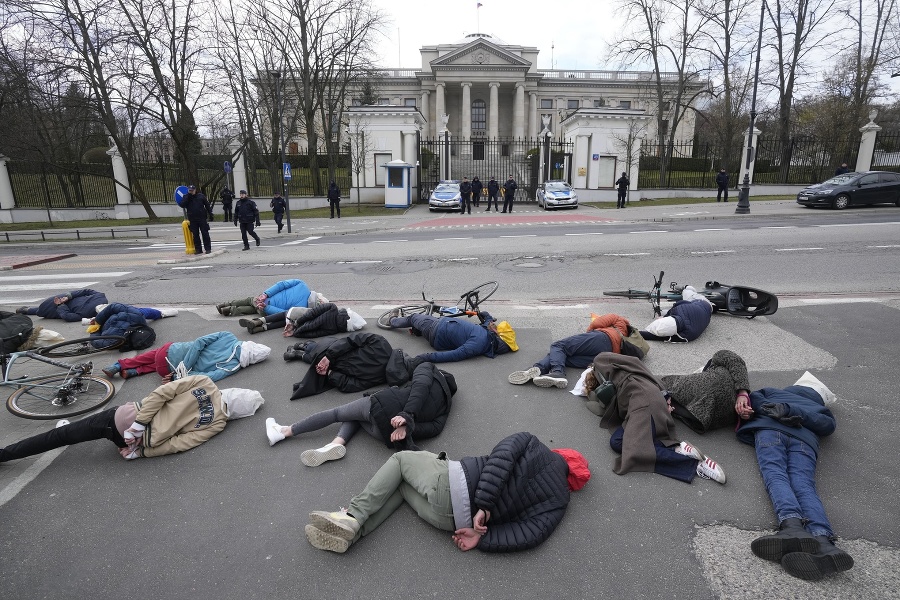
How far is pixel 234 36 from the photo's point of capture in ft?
102

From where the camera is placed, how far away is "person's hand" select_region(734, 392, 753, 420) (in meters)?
3.97

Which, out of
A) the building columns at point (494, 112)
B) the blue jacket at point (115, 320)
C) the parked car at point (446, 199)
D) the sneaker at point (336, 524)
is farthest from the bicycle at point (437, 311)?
the building columns at point (494, 112)

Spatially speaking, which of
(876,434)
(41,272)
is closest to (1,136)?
(41,272)

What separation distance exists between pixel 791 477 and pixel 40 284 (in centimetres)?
1366

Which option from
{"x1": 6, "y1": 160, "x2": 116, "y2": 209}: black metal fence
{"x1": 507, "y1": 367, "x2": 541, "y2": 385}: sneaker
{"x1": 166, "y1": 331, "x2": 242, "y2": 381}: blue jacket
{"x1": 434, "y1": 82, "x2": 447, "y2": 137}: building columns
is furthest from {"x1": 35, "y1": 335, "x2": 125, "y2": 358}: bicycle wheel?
{"x1": 434, "y1": 82, "x2": 447, "y2": 137}: building columns

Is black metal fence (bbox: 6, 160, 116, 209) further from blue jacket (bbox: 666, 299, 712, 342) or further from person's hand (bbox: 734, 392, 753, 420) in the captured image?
person's hand (bbox: 734, 392, 753, 420)

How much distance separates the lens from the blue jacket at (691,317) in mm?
6125

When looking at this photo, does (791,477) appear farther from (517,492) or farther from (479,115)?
(479,115)

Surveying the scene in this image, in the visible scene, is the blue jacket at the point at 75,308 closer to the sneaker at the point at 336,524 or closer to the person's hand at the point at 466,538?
the sneaker at the point at 336,524

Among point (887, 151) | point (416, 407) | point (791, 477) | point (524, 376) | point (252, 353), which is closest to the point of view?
point (791, 477)

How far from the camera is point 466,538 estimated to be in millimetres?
2979

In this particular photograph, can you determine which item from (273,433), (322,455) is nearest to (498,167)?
(273,433)

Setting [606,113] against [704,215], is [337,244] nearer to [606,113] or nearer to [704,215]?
[704,215]

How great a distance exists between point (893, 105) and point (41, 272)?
192 feet
